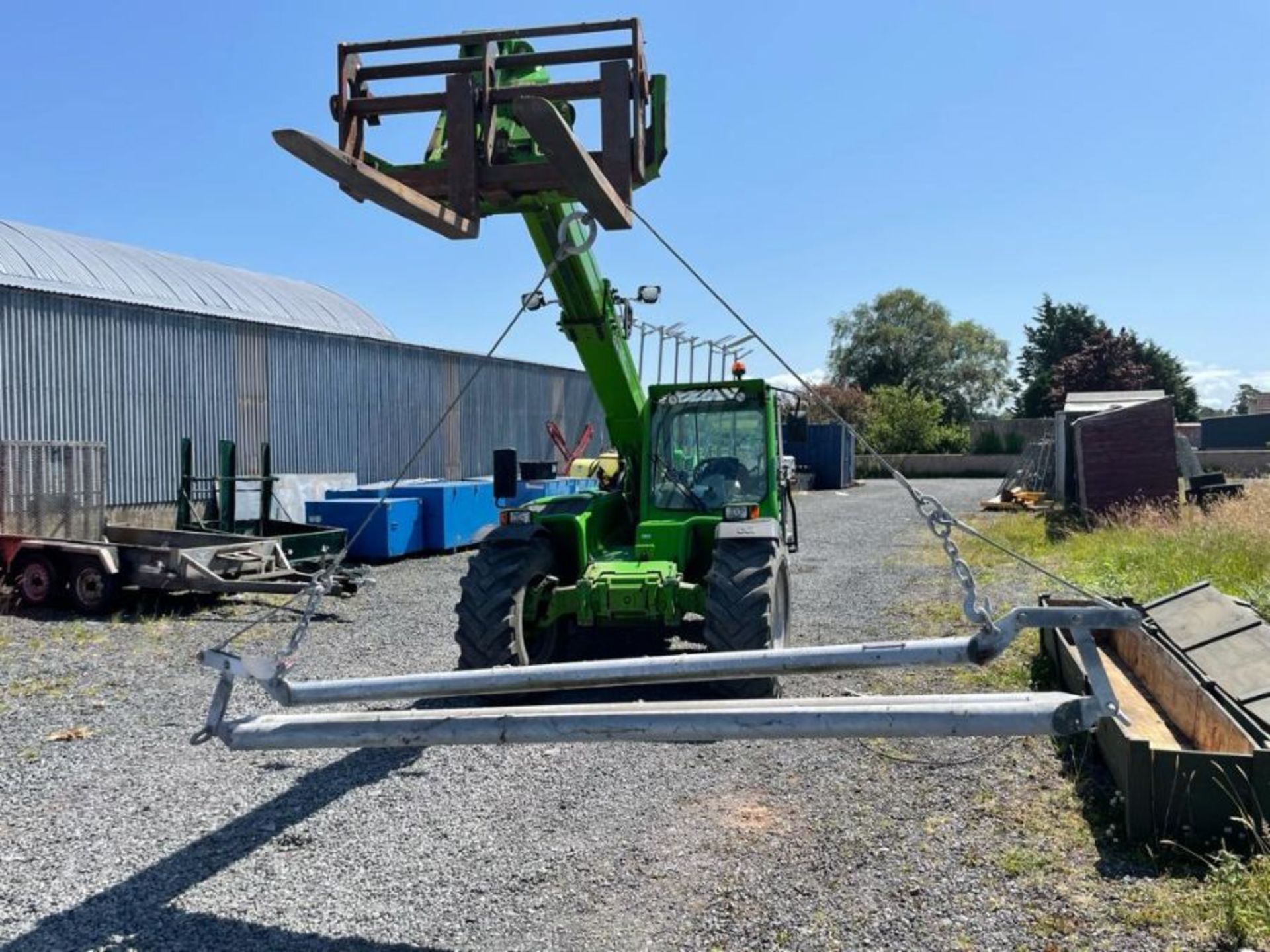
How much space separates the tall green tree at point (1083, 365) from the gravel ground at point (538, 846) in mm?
49476

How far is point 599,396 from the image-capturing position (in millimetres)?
8266

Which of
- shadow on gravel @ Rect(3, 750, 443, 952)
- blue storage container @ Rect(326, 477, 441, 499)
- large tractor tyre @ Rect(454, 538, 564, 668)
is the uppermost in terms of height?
blue storage container @ Rect(326, 477, 441, 499)

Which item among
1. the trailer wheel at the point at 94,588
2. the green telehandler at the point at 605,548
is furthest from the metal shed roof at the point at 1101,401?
the trailer wheel at the point at 94,588

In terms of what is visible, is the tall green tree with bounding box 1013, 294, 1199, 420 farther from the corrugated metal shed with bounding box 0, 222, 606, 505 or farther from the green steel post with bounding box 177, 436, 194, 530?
the green steel post with bounding box 177, 436, 194, 530

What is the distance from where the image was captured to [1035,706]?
338 cm

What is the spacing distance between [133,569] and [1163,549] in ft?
39.0

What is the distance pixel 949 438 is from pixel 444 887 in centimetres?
4889

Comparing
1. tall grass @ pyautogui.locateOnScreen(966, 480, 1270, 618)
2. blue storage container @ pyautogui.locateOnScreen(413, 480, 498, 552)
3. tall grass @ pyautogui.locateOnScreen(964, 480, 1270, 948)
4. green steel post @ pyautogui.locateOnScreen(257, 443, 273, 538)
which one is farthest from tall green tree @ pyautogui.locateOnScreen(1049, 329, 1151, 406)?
green steel post @ pyautogui.locateOnScreen(257, 443, 273, 538)

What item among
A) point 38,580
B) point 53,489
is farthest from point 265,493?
point 38,580

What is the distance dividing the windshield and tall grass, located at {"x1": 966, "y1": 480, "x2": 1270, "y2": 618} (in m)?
4.22

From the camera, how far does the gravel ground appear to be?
3727 mm

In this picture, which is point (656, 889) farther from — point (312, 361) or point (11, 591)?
point (312, 361)

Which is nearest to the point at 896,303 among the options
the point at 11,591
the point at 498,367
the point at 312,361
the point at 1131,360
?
the point at 1131,360

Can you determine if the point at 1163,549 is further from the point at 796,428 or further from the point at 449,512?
the point at 449,512
